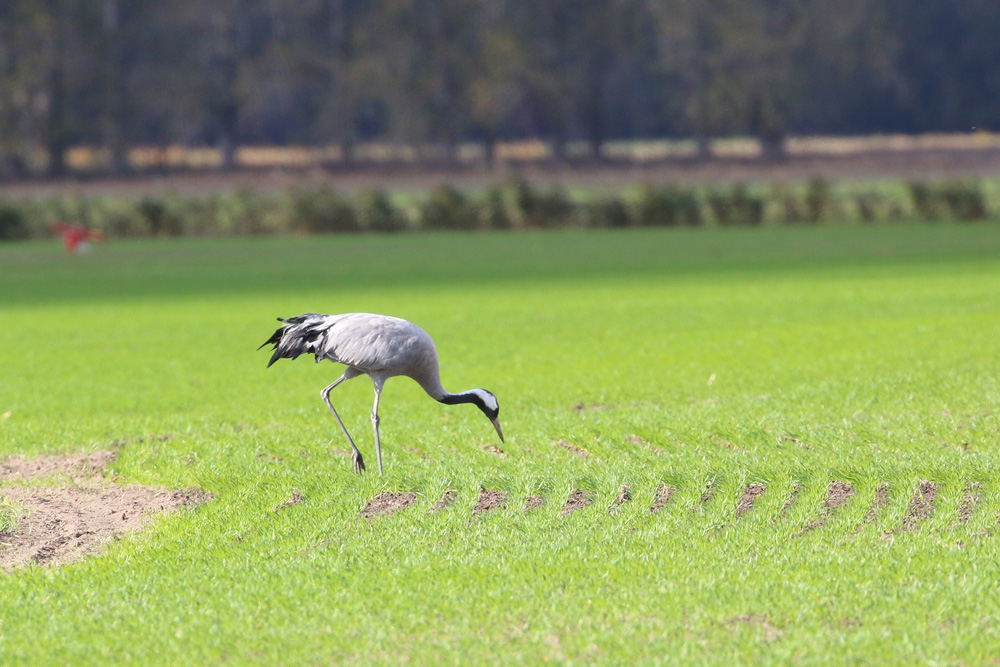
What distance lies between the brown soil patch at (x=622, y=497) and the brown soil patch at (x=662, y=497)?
0.18 m

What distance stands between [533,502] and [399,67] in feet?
259

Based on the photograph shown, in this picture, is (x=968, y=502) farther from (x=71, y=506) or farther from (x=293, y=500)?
(x=71, y=506)

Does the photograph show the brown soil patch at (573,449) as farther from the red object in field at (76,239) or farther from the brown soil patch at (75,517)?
the red object in field at (76,239)

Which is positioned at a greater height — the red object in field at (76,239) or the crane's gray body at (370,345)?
the crane's gray body at (370,345)

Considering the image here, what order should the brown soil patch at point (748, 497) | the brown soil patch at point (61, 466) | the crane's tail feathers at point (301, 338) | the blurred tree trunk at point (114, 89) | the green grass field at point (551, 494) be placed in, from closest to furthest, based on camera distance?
the green grass field at point (551, 494) < the brown soil patch at point (748, 497) < the crane's tail feathers at point (301, 338) < the brown soil patch at point (61, 466) < the blurred tree trunk at point (114, 89)

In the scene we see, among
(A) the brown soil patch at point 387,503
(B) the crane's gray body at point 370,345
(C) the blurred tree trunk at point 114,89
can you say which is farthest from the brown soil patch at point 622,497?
(C) the blurred tree trunk at point 114,89

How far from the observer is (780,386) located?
13.6 meters

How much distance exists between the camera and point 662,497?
28.1ft

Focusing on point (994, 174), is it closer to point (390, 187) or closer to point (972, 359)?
point (390, 187)

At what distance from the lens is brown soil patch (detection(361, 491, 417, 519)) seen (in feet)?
27.8

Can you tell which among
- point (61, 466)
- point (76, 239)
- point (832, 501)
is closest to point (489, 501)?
point (832, 501)

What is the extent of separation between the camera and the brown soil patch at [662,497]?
27.5ft

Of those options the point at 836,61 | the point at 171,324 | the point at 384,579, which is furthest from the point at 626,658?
the point at 836,61

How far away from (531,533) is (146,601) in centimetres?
226
